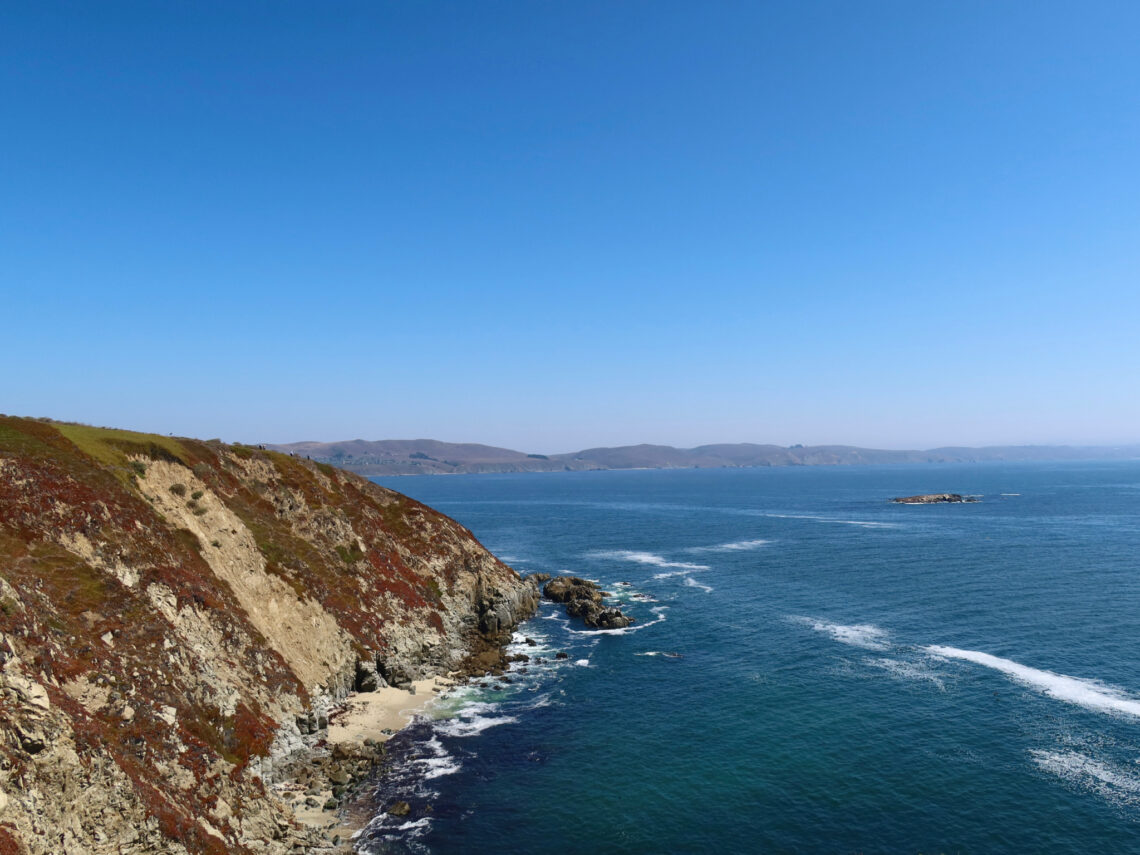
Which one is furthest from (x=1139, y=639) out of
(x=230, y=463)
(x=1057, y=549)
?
(x=230, y=463)

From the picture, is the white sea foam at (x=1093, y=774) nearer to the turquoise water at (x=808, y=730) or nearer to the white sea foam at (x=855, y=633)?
the turquoise water at (x=808, y=730)

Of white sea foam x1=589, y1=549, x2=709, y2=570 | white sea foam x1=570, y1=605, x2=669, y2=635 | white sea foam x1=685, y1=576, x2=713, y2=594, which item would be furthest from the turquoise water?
white sea foam x1=589, y1=549, x2=709, y2=570

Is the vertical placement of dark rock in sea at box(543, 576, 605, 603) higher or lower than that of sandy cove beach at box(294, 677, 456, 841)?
higher

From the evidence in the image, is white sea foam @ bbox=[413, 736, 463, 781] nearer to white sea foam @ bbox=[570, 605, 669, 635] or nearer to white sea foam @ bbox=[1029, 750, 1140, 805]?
white sea foam @ bbox=[570, 605, 669, 635]

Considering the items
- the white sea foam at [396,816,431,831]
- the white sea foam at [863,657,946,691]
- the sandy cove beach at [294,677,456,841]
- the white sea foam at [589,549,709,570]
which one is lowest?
the sandy cove beach at [294,677,456,841]

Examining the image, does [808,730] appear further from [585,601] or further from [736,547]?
[736,547]

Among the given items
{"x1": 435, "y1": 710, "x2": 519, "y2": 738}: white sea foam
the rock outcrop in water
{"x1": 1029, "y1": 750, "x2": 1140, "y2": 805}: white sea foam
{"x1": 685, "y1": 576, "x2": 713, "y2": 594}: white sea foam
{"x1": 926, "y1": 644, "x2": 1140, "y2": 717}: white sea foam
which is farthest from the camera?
{"x1": 685, "y1": 576, "x2": 713, "y2": 594}: white sea foam
